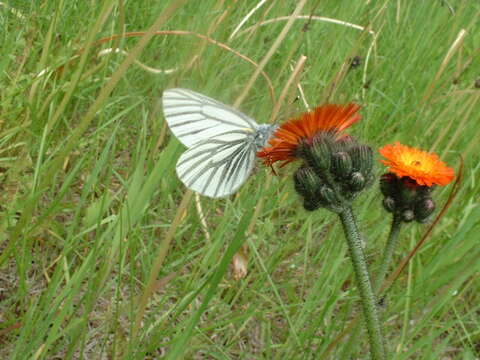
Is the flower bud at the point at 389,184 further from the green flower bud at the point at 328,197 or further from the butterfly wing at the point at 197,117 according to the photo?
the butterfly wing at the point at 197,117

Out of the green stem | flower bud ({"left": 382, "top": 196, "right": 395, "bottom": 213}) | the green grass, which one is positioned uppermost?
flower bud ({"left": 382, "top": 196, "right": 395, "bottom": 213})

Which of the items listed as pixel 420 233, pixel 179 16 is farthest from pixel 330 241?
pixel 179 16

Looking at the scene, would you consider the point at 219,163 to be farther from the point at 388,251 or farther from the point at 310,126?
the point at 388,251

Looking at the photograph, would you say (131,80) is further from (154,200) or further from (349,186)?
(349,186)

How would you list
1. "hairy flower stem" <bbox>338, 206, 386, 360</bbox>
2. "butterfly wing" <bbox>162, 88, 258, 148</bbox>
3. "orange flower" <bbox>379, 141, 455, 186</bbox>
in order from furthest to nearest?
1. "butterfly wing" <bbox>162, 88, 258, 148</bbox>
2. "orange flower" <bbox>379, 141, 455, 186</bbox>
3. "hairy flower stem" <bbox>338, 206, 386, 360</bbox>

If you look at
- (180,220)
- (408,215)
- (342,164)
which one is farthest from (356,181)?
(180,220)

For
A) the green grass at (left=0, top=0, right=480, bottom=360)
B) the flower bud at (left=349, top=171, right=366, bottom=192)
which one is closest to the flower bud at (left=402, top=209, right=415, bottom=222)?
the green grass at (left=0, top=0, right=480, bottom=360)

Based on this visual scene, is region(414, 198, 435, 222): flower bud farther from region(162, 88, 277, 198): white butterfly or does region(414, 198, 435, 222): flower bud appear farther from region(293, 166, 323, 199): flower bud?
region(162, 88, 277, 198): white butterfly

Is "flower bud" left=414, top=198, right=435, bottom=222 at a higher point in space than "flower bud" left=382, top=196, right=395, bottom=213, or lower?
higher
